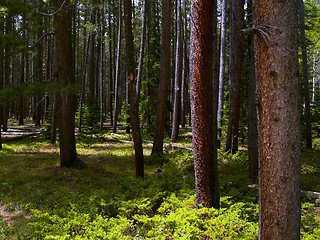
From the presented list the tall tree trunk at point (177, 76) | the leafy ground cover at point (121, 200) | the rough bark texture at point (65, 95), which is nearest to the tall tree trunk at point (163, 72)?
the leafy ground cover at point (121, 200)

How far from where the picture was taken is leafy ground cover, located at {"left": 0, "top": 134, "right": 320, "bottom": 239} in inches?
171

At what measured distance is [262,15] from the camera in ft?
9.46

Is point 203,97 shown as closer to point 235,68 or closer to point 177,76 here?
point 235,68

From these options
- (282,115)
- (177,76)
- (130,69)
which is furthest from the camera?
(177,76)

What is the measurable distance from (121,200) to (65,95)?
4.73 m

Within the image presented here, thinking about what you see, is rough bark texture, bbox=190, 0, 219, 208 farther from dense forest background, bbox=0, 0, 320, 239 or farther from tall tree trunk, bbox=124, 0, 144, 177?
tall tree trunk, bbox=124, 0, 144, 177

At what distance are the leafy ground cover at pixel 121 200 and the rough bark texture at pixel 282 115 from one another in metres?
1.25

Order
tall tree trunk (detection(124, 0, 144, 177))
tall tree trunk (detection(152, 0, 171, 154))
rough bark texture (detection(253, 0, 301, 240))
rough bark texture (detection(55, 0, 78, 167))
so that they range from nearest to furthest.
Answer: rough bark texture (detection(253, 0, 301, 240)) → tall tree trunk (detection(124, 0, 144, 177)) → rough bark texture (detection(55, 0, 78, 167)) → tall tree trunk (detection(152, 0, 171, 154))

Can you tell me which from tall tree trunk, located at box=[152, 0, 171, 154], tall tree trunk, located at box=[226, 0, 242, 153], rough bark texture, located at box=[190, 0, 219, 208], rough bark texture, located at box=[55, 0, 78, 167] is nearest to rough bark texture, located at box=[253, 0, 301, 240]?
rough bark texture, located at box=[190, 0, 219, 208]

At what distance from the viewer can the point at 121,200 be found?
239 inches

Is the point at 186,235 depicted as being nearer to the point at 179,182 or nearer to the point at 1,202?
the point at 179,182

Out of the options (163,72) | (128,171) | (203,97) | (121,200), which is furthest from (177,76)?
(203,97)

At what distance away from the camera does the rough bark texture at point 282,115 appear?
9.11ft

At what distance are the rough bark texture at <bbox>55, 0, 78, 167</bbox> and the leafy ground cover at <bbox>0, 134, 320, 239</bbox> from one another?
0.58 meters
